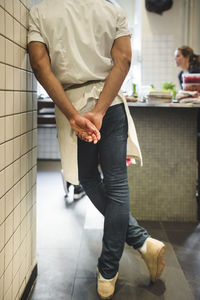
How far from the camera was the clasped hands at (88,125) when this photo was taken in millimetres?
1299

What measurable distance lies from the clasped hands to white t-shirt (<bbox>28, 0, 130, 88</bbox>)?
0.53 feet

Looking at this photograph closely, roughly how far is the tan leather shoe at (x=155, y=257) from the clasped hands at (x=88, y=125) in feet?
1.93

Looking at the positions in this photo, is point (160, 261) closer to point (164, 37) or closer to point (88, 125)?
point (88, 125)

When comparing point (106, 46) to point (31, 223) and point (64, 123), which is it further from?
point (31, 223)

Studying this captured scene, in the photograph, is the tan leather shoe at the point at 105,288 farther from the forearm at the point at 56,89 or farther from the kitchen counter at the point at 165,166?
the kitchen counter at the point at 165,166

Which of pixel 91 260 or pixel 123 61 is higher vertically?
pixel 123 61

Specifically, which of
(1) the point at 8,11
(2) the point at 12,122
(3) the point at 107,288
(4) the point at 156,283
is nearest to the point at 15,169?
(2) the point at 12,122

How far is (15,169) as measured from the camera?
1267 millimetres

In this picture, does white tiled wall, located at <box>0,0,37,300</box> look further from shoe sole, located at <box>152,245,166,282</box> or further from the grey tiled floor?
shoe sole, located at <box>152,245,166,282</box>

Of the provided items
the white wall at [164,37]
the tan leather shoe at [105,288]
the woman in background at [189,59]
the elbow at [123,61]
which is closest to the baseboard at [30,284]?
the tan leather shoe at [105,288]

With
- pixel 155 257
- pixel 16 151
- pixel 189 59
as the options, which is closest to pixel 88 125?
pixel 16 151

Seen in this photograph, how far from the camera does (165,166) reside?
254 cm

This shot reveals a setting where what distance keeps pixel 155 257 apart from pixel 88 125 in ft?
2.30

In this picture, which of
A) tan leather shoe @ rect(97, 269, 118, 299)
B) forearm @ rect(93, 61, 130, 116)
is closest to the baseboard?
tan leather shoe @ rect(97, 269, 118, 299)
